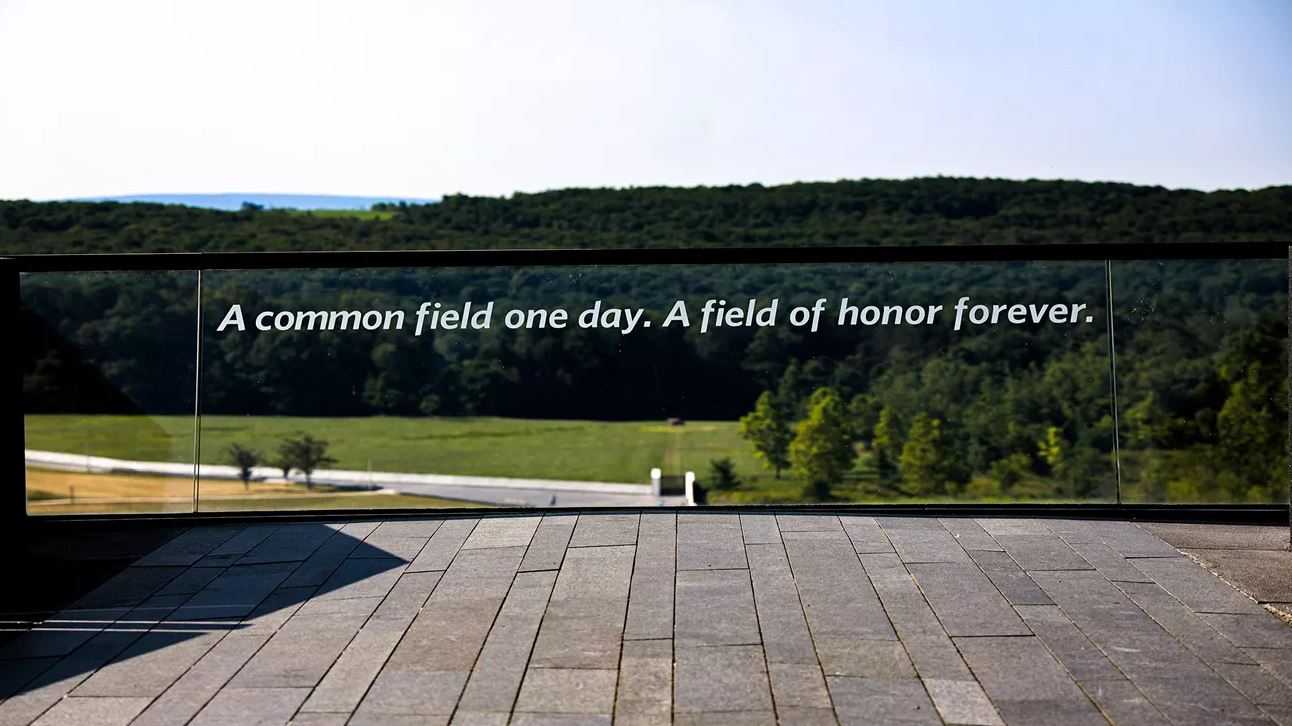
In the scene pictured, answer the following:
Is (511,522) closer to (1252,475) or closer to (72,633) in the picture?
(72,633)

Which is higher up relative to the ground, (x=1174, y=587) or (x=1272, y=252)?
(x=1272, y=252)

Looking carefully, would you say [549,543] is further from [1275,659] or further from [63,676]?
A: [1275,659]

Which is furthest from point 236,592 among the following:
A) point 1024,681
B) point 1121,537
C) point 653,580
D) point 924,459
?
point 1121,537

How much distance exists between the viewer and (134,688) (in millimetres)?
3545

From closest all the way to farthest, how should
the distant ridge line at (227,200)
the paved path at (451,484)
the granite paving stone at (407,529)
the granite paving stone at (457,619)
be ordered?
the granite paving stone at (457,619), the granite paving stone at (407,529), the paved path at (451,484), the distant ridge line at (227,200)

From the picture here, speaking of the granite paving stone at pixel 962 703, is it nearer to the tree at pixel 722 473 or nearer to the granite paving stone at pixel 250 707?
the granite paving stone at pixel 250 707

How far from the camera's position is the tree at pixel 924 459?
5777mm

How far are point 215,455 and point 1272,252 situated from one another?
4.68m

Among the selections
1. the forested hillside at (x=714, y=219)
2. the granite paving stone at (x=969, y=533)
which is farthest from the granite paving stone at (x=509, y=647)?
the forested hillside at (x=714, y=219)

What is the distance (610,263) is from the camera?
5.69 meters

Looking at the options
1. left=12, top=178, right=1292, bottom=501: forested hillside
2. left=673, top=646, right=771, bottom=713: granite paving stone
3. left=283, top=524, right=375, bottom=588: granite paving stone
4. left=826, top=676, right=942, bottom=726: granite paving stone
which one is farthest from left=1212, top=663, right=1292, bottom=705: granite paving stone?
left=283, top=524, right=375, bottom=588: granite paving stone

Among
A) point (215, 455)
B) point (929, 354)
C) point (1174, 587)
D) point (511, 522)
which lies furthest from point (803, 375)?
point (215, 455)

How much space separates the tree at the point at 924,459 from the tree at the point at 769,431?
539 millimetres

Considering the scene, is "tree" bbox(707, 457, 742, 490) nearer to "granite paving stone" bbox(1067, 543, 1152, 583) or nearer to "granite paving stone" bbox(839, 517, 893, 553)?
"granite paving stone" bbox(839, 517, 893, 553)
